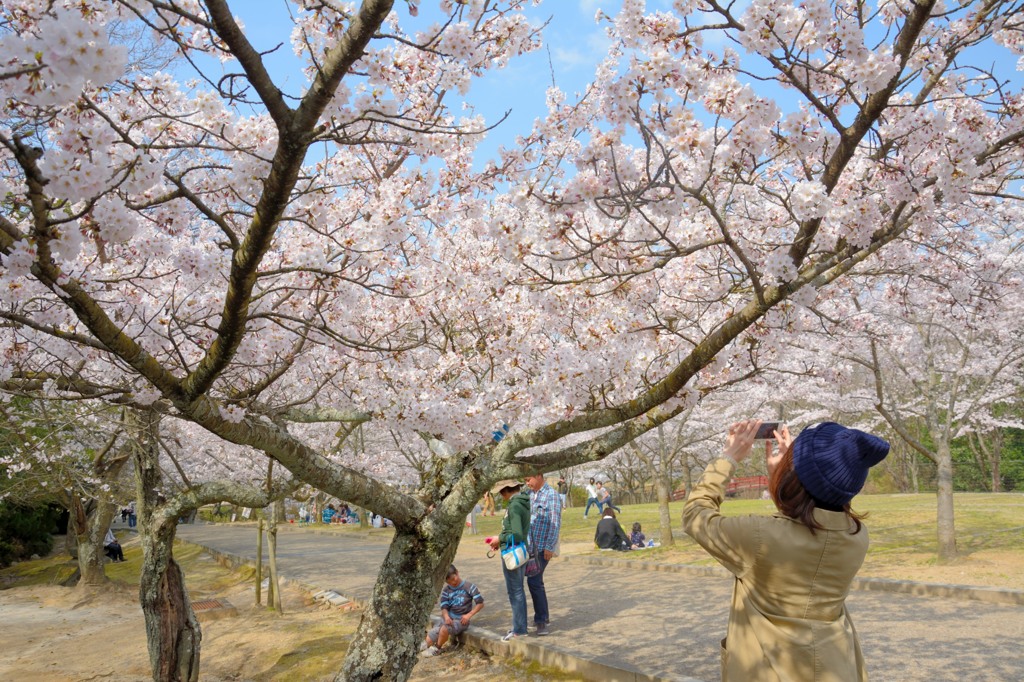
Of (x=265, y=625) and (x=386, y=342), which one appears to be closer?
(x=386, y=342)

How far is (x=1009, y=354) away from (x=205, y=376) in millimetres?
13061

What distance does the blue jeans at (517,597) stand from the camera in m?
7.54

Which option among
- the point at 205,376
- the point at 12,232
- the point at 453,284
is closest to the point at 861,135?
the point at 205,376

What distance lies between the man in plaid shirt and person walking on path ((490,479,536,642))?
29cm

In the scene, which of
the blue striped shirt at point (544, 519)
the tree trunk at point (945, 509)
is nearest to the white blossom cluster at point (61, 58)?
the blue striped shirt at point (544, 519)

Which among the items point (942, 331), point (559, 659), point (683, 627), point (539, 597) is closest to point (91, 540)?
point (539, 597)

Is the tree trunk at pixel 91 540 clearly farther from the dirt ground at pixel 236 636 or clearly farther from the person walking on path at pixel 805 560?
the person walking on path at pixel 805 560

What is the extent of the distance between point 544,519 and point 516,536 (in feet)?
2.81

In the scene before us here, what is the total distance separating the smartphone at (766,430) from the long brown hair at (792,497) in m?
0.30

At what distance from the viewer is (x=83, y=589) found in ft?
45.7

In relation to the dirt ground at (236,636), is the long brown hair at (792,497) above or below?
above

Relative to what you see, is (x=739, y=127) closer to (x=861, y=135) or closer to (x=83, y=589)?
(x=861, y=135)

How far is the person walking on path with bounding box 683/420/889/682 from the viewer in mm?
2170

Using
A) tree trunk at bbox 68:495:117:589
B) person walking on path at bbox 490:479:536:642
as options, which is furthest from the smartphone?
tree trunk at bbox 68:495:117:589
